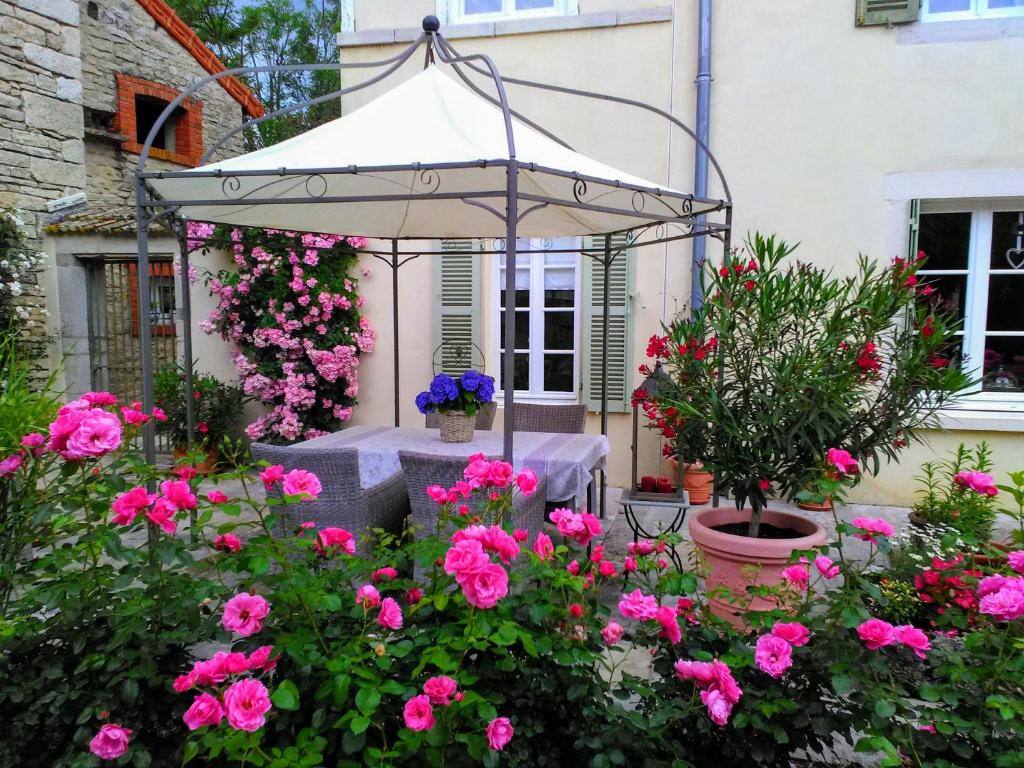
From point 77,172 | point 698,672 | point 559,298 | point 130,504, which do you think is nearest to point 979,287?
point 559,298

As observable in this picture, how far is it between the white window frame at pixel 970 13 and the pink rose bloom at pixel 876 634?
4899 millimetres

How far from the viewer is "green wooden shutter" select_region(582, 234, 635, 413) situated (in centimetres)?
541

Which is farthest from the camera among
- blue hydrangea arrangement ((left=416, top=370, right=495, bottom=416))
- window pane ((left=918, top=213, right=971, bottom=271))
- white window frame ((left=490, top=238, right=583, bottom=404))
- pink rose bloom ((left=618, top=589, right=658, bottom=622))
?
white window frame ((left=490, top=238, right=583, bottom=404))

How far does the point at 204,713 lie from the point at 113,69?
9058mm

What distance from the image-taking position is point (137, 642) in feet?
5.08

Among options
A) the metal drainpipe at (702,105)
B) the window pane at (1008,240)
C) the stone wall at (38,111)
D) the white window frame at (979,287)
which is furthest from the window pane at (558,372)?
the stone wall at (38,111)

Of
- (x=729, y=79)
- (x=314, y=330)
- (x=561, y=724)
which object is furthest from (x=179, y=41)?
(x=561, y=724)

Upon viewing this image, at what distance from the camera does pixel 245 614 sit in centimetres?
135

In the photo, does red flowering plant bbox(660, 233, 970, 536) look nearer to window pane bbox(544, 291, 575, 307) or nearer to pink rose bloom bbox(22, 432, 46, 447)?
pink rose bloom bbox(22, 432, 46, 447)

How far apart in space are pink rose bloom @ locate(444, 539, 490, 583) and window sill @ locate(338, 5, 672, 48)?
500cm

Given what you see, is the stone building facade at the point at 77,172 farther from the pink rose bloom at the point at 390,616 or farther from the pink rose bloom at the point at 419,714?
the pink rose bloom at the point at 419,714

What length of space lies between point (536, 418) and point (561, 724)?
309cm

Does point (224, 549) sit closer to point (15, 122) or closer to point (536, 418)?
point (536, 418)

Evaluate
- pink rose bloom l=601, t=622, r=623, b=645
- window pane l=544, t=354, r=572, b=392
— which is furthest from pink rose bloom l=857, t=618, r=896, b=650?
window pane l=544, t=354, r=572, b=392
